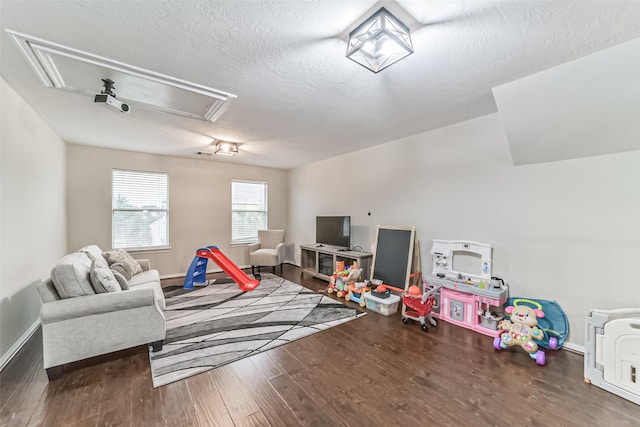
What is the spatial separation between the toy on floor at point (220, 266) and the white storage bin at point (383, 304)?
6.26ft

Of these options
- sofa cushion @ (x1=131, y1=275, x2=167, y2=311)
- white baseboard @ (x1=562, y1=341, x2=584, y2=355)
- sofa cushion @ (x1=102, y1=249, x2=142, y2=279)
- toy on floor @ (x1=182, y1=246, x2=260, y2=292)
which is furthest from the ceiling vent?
white baseboard @ (x1=562, y1=341, x2=584, y2=355)

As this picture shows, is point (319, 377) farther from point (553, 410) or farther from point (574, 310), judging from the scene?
point (574, 310)

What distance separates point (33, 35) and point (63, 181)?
11.1ft

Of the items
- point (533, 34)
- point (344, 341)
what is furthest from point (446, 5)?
point (344, 341)

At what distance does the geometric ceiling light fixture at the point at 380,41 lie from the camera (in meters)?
1.51

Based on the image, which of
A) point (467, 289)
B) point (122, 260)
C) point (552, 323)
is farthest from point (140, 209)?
point (552, 323)

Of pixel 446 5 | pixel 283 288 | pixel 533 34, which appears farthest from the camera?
pixel 283 288

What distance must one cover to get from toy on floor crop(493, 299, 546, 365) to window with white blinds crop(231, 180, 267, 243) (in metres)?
5.09

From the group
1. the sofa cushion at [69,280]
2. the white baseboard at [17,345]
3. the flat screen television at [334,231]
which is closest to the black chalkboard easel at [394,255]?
the flat screen television at [334,231]

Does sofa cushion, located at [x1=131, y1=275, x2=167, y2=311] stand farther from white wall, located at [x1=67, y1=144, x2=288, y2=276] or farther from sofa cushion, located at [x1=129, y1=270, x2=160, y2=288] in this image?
white wall, located at [x1=67, y1=144, x2=288, y2=276]

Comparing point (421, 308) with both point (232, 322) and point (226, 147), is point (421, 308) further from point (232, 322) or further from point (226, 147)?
point (226, 147)

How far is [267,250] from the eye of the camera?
557 cm

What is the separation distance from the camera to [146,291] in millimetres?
2305

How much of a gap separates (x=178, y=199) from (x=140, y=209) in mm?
677
